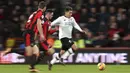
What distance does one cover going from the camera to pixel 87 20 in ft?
64.3

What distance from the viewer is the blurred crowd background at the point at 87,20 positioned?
18.8 m

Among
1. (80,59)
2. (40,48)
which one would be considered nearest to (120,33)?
(80,59)

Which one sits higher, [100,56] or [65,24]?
[65,24]

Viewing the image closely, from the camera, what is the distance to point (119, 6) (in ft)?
65.9

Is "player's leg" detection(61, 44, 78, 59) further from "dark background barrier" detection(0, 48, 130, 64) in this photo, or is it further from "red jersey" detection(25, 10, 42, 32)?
"red jersey" detection(25, 10, 42, 32)

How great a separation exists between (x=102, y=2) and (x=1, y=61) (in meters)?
4.88

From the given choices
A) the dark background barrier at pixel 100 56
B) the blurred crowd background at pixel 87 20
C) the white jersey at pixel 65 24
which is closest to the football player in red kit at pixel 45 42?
the white jersey at pixel 65 24

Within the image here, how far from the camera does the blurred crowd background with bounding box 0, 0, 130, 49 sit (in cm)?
1878

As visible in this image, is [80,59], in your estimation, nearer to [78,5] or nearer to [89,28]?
[89,28]

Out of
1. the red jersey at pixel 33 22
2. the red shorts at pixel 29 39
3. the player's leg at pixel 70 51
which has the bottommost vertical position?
the player's leg at pixel 70 51

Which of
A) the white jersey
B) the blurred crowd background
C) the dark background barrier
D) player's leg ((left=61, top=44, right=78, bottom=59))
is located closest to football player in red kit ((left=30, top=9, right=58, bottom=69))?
the white jersey

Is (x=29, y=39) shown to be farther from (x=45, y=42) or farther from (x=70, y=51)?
(x=70, y=51)

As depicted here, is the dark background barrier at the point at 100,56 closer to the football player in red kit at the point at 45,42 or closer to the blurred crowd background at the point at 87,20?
the blurred crowd background at the point at 87,20

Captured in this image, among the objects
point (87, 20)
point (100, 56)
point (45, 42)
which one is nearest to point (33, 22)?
point (45, 42)
